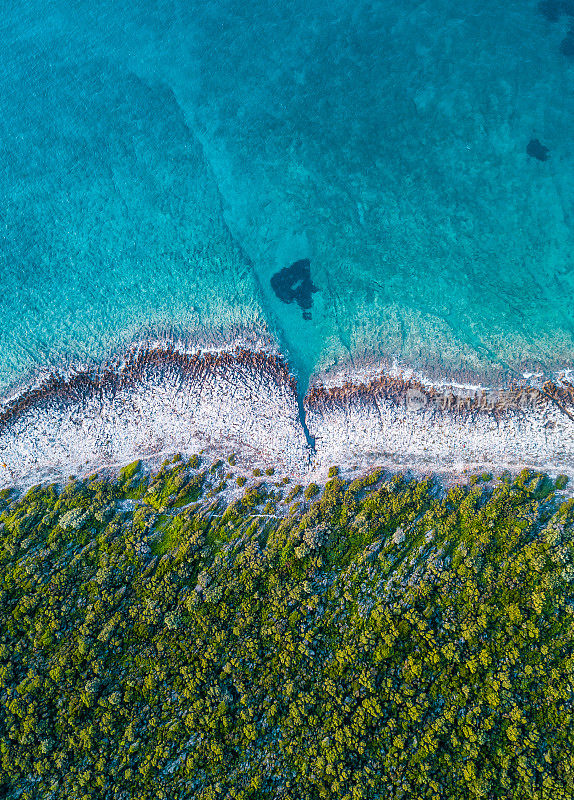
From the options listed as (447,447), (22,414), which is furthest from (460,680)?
(22,414)

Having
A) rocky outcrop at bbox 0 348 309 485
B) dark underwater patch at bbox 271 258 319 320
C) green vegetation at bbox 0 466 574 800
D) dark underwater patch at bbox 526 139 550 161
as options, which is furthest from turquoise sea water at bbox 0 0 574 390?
green vegetation at bbox 0 466 574 800

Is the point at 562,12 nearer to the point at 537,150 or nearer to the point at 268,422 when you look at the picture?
the point at 537,150

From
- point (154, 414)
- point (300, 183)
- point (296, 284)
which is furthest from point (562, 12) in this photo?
point (154, 414)

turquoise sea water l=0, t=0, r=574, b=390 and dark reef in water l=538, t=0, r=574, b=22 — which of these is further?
dark reef in water l=538, t=0, r=574, b=22

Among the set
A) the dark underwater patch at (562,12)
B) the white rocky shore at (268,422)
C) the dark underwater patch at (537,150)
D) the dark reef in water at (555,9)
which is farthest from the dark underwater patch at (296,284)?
the dark reef in water at (555,9)

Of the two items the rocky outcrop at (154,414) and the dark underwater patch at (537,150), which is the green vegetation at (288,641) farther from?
the dark underwater patch at (537,150)

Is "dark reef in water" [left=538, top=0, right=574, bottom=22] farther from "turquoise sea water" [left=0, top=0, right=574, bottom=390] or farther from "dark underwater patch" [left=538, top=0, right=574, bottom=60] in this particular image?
"turquoise sea water" [left=0, top=0, right=574, bottom=390]
